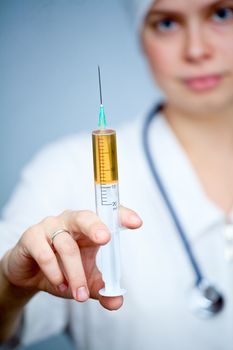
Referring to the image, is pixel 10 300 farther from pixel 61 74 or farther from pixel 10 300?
pixel 61 74

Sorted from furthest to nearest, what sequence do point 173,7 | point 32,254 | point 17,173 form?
point 17,173 < point 173,7 < point 32,254

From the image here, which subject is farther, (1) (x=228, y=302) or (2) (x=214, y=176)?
(2) (x=214, y=176)

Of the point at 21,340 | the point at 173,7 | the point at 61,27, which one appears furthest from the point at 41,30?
the point at 21,340

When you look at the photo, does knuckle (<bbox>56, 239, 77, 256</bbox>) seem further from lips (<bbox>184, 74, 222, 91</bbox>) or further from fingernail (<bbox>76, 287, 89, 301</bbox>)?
lips (<bbox>184, 74, 222, 91</bbox>)

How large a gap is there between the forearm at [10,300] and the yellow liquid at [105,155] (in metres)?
0.16

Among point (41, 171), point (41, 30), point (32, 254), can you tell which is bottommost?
point (32, 254)

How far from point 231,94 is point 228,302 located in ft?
0.93

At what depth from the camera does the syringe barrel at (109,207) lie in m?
0.54

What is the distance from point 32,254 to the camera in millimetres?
553

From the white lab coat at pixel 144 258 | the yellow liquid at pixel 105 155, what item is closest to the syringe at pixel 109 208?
the yellow liquid at pixel 105 155

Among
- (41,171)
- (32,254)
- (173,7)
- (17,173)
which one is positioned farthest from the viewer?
(17,173)

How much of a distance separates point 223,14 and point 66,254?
0.42 meters

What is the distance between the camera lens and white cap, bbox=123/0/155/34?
83 centimetres

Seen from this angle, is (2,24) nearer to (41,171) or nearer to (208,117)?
(41,171)
